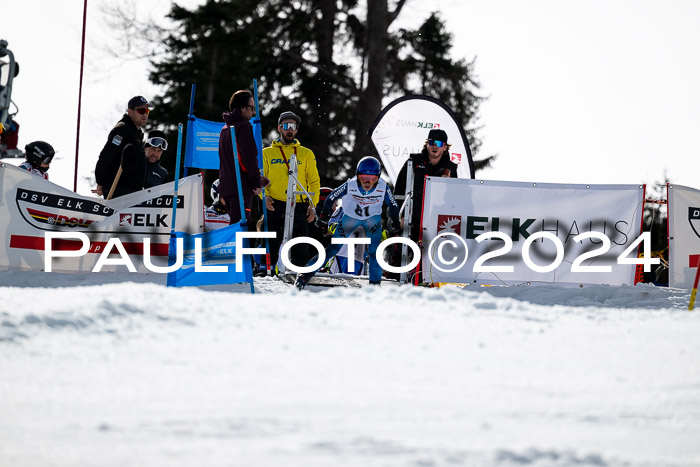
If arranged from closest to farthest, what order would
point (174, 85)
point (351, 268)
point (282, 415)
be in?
point (282, 415) → point (351, 268) → point (174, 85)

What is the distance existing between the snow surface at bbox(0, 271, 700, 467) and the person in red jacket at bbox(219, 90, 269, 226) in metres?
2.42

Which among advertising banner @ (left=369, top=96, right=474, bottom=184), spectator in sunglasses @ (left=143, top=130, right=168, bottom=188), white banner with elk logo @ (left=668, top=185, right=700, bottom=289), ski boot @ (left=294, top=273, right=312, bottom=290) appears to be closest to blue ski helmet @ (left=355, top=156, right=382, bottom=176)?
ski boot @ (left=294, top=273, right=312, bottom=290)

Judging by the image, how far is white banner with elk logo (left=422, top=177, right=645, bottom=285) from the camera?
9570 mm

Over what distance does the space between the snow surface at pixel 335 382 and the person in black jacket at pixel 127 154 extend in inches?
133

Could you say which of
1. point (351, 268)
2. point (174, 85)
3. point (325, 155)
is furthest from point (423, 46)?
point (351, 268)

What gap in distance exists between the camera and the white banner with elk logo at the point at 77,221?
9.75 metres

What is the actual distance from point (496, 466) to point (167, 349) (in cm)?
226

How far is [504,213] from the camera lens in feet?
31.8

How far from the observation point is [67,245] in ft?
32.0

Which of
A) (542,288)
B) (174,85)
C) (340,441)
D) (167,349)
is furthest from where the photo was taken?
(174,85)

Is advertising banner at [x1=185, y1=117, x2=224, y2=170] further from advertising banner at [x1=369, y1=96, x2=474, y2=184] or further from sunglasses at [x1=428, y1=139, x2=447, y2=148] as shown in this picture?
sunglasses at [x1=428, y1=139, x2=447, y2=148]

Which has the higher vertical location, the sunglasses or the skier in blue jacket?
the sunglasses

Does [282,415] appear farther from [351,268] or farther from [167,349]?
[351,268]

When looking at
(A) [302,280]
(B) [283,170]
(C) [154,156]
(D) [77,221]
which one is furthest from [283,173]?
(D) [77,221]
